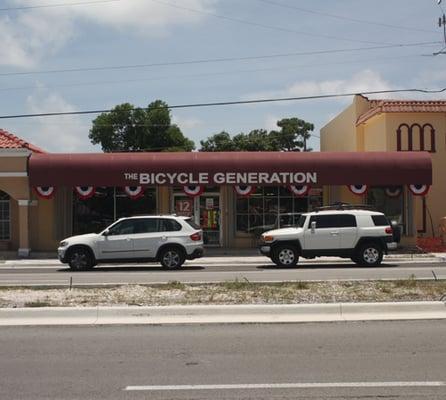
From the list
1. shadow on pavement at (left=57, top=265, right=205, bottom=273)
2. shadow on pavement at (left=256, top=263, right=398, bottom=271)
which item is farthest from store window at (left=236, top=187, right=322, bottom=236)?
shadow on pavement at (left=57, top=265, right=205, bottom=273)

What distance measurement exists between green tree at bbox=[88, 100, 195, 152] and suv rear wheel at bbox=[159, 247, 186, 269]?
137ft

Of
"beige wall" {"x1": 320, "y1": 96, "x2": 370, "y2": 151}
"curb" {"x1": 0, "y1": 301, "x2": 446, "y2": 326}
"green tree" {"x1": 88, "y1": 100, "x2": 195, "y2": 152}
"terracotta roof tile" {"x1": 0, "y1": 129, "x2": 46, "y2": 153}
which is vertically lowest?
"curb" {"x1": 0, "y1": 301, "x2": 446, "y2": 326}

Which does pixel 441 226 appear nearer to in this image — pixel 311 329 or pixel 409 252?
pixel 409 252

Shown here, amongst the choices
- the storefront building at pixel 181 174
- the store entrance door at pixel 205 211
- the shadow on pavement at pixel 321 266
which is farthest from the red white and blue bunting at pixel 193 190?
the shadow on pavement at pixel 321 266

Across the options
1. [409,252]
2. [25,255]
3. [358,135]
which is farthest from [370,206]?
[25,255]

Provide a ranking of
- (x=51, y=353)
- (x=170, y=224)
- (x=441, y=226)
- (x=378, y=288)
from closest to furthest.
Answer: (x=51, y=353), (x=378, y=288), (x=170, y=224), (x=441, y=226)

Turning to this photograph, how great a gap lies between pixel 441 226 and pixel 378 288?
56.4 ft

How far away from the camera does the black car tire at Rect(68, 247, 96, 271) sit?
19.8m

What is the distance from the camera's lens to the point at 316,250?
19.9m

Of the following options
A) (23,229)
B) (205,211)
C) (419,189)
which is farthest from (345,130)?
(23,229)

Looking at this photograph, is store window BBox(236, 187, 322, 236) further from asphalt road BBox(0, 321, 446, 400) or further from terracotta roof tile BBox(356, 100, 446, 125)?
asphalt road BBox(0, 321, 446, 400)

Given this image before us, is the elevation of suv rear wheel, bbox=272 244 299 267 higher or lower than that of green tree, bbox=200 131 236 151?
lower

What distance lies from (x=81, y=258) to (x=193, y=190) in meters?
7.62

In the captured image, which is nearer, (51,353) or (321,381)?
(321,381)
